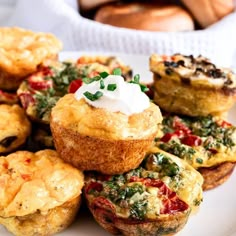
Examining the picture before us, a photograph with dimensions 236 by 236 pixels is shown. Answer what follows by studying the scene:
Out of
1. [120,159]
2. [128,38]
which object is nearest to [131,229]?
[120,159]

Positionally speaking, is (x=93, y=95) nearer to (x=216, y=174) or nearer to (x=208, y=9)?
(x=216, y=174)

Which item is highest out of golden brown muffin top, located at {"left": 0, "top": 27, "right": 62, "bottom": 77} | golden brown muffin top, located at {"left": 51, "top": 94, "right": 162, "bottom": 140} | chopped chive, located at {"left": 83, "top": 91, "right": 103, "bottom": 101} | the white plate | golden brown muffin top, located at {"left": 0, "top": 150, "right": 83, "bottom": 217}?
chopped chive, located at {"left": 83, "top": 91, "right": 103, "bottom": 101}

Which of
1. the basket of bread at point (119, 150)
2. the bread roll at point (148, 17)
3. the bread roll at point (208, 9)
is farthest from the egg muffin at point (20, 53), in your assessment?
the bread roll at point (208, 9)

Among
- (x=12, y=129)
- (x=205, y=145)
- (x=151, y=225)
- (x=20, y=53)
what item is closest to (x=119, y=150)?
(x=151, y=225)

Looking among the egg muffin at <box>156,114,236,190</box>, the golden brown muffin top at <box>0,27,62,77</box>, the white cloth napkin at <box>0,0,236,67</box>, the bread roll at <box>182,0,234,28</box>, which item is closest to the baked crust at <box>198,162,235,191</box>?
the egg muffin at <box>156,114,236,190</box>

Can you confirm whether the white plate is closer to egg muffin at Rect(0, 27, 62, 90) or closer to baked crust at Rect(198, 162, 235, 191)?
baked crust at Rect(198, 162, 235, 191)

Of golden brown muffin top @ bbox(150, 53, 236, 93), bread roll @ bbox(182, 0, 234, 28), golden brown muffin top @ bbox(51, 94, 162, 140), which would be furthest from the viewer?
bread roll @ bbox(182, 0, 234, 28)

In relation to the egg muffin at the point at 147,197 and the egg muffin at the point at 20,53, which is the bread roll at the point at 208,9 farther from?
the egg muffin at the point at 147,197
